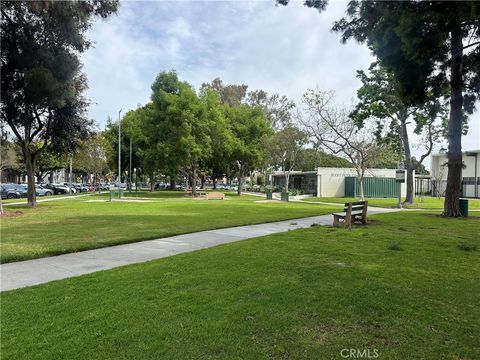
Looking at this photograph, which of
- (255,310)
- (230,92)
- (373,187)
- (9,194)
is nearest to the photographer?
(255,310)

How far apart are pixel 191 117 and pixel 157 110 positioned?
4.29 metres

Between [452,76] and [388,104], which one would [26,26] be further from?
[388,104]

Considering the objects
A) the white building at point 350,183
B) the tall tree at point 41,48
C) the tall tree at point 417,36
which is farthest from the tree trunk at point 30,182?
the white building at point 350,183

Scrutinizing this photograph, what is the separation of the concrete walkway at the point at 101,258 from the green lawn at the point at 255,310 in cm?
66

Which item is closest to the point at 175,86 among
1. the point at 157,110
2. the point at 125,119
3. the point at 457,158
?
the point at 157,110

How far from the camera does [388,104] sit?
27750 mm

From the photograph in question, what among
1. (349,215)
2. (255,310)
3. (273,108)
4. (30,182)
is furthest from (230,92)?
(255,310)

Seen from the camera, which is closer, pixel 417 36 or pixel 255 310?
pixel 255 310

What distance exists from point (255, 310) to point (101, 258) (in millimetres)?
4706

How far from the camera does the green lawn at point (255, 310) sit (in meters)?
3.75

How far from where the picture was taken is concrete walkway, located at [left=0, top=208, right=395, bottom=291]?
672 cm

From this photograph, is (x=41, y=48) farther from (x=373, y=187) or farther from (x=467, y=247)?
(x=373, y=187)

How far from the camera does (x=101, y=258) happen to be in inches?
325

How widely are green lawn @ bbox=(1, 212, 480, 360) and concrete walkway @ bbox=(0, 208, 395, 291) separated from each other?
656mm
